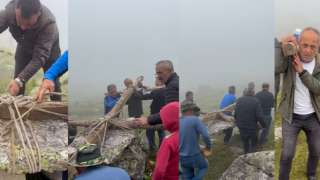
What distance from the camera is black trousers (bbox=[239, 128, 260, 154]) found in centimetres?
269

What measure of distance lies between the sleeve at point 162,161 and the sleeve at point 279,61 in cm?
129

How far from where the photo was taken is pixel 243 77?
2635 mm

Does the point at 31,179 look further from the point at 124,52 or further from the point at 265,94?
the point at 265,94

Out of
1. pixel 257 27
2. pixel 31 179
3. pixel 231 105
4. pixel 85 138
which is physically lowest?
pixel 31 179

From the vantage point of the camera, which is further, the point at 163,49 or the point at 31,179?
the point at 31,179

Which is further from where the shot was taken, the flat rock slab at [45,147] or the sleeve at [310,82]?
the sleeve at [310,82]

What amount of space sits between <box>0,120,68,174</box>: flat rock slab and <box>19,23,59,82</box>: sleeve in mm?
473

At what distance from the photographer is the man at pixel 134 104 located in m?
2.60

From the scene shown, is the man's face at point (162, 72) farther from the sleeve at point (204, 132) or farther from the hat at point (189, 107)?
the sleeve at point (204, 132)

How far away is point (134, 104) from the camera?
8.60ft

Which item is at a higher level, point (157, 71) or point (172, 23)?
point (172, 23)

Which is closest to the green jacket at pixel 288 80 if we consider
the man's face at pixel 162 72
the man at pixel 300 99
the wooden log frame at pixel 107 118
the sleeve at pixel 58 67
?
the man at pixel 300 99

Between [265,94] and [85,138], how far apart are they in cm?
180

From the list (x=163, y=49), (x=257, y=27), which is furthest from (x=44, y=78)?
(x=257, y=27)
